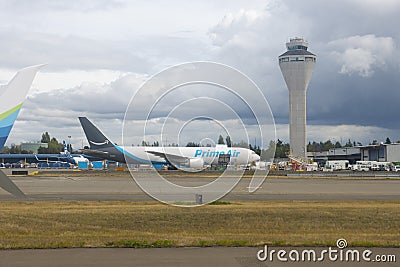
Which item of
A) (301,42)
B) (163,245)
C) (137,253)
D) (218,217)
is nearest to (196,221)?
(218,217)

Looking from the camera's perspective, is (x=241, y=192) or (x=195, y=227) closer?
(x=195, y=227)

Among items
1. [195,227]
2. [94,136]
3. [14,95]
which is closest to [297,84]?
[94,136]

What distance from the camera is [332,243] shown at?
1532 cm

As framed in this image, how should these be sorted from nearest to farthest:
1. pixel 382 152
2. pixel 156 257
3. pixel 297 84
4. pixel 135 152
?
pixel 156 257, pixel 135 152, pixel 382 152, pixel 297 84

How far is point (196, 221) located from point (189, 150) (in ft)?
251

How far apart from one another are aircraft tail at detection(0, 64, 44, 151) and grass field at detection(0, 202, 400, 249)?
11.5 feet

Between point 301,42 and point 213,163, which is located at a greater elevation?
point 301,42

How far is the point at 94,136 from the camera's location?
94812 millimetres

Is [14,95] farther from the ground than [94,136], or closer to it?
closer to it

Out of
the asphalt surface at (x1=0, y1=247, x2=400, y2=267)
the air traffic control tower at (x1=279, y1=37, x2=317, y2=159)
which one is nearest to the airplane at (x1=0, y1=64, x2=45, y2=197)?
the asphalt surface at (x1=0, y1=247, x2=400, y2=267)

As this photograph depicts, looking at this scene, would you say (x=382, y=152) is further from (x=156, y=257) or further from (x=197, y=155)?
(x=156, y=257)

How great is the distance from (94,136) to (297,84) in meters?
101

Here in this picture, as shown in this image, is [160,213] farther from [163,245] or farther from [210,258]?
[210,258]

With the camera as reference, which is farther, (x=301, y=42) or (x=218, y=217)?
(x=301, y=42)
